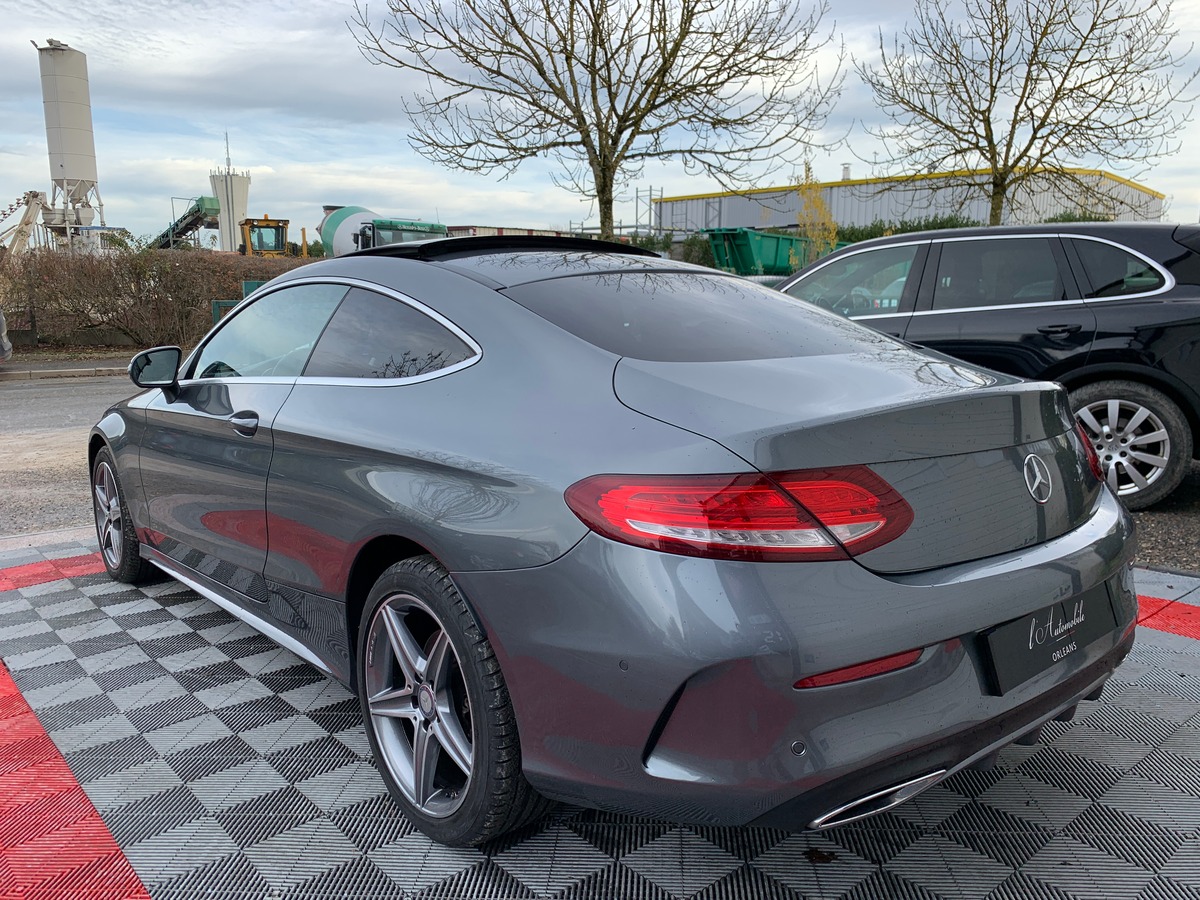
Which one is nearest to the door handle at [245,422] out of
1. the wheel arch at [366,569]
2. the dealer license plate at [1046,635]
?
the wheel arch at [366,569]

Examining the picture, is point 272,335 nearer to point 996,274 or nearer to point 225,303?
point 996,274

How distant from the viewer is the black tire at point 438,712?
2.02 m

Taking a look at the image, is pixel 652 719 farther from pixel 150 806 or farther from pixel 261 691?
pixel 261 691

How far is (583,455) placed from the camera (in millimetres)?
1882

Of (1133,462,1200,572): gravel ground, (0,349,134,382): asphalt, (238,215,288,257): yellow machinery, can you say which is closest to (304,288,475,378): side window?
(1133,462,1200,572): gravel ground

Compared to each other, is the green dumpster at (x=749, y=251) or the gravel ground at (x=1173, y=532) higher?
the green dumpster at (x=749, y=251)

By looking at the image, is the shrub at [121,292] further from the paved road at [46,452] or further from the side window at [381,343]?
the side window at [381,343]

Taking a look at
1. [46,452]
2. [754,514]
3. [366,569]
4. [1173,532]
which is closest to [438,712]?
[366,569]

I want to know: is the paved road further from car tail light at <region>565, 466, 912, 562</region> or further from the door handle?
car tail light at <region>565, 466, 912, 562</region>

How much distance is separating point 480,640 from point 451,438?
473 millimetres

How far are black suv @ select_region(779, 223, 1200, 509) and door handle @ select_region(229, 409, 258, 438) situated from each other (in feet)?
14.1

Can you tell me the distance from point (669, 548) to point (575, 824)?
1.03m

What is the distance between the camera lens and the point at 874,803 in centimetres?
178

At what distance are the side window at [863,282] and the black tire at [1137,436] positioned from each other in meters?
1.33
